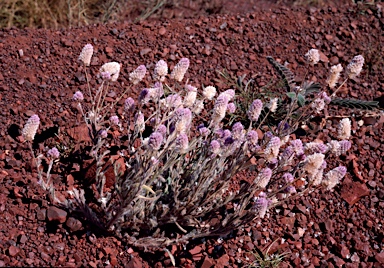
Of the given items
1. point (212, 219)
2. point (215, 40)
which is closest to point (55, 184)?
point (212, 219)

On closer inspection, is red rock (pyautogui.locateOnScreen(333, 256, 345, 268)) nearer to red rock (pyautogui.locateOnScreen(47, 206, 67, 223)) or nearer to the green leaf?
the green leaf

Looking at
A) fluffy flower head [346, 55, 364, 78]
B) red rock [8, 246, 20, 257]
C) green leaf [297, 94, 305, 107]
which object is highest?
fluffy flower head [346, 55, 364, 78]

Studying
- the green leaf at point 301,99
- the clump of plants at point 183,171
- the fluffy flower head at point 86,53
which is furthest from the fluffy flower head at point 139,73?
the green leaf at point 301,99

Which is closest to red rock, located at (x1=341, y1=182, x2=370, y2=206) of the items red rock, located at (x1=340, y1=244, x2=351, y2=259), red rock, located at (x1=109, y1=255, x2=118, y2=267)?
red rock, located at (x1=340, y1=244, x2=351, y2=259)

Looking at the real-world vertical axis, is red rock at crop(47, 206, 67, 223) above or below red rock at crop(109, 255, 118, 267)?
above

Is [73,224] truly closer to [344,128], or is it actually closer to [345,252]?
[344,128]

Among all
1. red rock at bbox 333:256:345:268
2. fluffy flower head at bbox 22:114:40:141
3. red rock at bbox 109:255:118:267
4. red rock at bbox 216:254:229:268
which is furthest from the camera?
red rock at bbox 333:256:345:268
